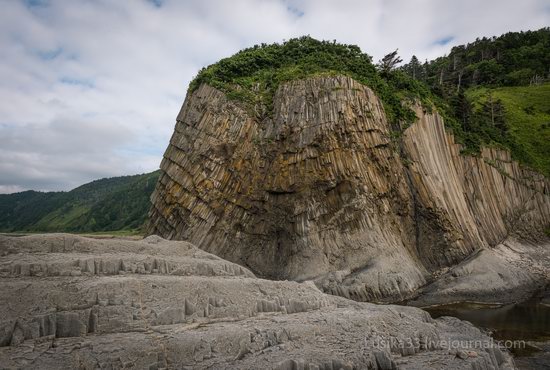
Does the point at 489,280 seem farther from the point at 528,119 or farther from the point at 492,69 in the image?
the point at 492,69

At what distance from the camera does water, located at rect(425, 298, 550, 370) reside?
14.8m

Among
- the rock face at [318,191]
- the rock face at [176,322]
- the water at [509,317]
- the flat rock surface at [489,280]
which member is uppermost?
the rock face at [318,191]

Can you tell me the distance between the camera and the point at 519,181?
38.3m

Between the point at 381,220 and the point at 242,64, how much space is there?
1901 cm

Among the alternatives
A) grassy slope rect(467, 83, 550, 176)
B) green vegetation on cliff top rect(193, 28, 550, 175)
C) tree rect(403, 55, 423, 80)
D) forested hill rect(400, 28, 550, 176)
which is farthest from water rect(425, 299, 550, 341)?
tree rect(403, 55, 423, 80)

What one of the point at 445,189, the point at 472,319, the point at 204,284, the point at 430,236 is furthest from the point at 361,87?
the point at 204,284

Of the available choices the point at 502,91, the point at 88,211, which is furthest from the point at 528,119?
the point at 88,211

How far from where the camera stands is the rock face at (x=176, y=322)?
1041cm

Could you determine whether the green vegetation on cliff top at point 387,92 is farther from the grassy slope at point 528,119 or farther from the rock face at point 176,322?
the rock face at point 176,322

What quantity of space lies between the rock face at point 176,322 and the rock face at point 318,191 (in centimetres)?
1172

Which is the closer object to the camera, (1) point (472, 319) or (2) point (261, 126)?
(1) point (472, 319)

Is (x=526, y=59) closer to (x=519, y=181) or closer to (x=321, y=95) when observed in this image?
(x=519, y=181)

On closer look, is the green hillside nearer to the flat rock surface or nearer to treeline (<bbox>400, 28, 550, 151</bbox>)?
treeline (<bbox>400, 28, 550, 151</bbox>)

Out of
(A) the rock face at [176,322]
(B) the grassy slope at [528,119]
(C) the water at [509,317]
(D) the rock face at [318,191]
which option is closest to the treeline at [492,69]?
(B) the grassy slope at [528,119]
